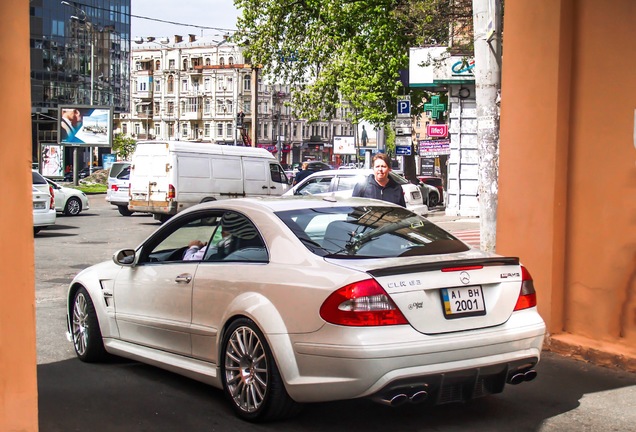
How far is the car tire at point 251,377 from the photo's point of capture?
5.11 metres

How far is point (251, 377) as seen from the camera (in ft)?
17.3

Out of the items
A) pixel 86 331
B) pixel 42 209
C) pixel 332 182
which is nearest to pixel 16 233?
pixel 86 331

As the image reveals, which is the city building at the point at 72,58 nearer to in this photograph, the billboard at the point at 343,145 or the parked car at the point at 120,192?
the billboard at the point at 343,145

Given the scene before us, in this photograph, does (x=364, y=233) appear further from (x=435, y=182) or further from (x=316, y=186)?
(x=435, y=182)

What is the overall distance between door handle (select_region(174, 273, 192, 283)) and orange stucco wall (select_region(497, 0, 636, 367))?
327 centimetres

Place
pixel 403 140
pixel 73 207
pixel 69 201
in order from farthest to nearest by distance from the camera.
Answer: pixel 73 207 → pixel 69 201 → pixel 403 140

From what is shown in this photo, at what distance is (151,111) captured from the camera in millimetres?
128250

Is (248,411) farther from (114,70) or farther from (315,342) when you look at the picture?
(114,70)

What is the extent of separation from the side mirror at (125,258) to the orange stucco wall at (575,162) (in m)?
3.41

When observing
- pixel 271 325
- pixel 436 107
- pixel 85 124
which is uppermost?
pixel 436 107

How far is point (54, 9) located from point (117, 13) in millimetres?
11152

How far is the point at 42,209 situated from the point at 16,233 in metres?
16.9

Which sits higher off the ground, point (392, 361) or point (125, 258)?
point (125, 258)

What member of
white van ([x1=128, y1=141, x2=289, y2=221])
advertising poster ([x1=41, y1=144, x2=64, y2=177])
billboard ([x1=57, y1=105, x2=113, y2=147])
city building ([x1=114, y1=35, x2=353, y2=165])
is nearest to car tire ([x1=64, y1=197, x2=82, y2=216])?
white van ([x1=128, y1=141, x2=289, y2=221])
